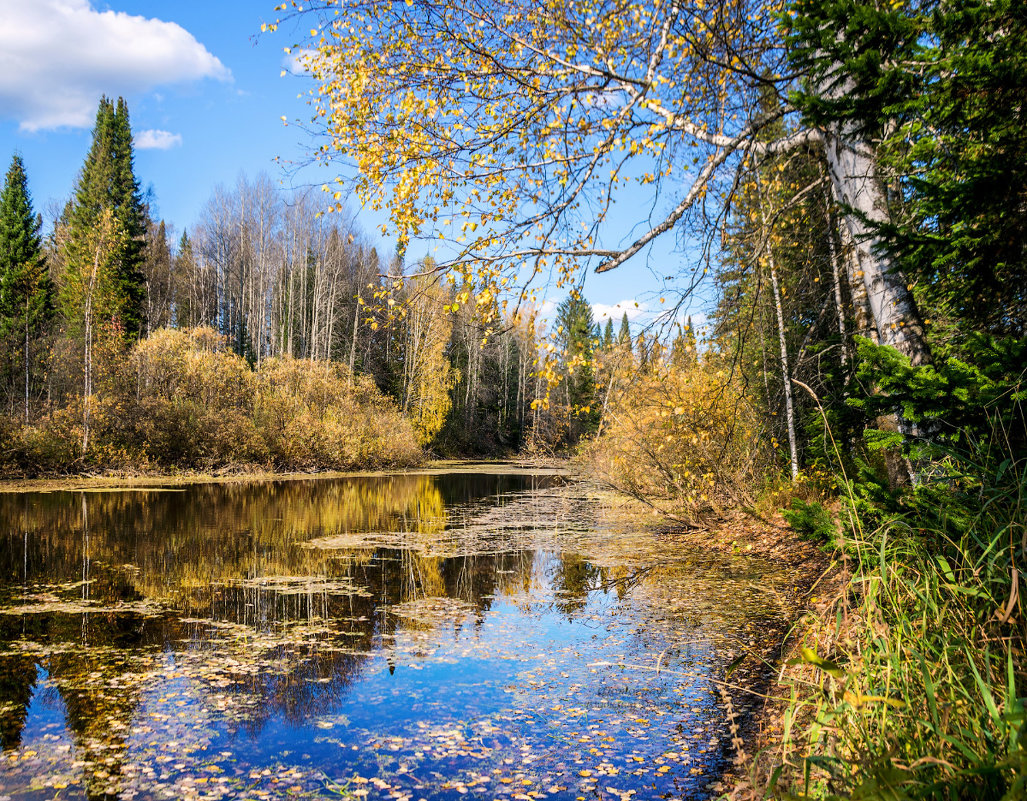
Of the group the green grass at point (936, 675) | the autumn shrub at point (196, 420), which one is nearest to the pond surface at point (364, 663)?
the green grass at point (936, 675)

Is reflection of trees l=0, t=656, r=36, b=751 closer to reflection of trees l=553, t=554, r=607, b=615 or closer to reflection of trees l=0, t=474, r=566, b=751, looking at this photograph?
reflection of trees l=0, t=474, r=566, b=751

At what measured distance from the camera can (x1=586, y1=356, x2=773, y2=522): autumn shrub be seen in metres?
10.9

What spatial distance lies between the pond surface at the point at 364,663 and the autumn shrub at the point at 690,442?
1.22 metres

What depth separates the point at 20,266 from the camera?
1161 inches

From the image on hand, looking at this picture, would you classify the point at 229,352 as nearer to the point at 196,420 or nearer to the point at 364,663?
the point at 196,420

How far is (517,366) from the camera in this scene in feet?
170

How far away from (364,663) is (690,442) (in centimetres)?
739

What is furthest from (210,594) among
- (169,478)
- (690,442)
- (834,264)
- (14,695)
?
(169,478)

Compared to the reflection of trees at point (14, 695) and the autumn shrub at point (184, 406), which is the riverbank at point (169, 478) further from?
the reflection of trees at point (14, 695)

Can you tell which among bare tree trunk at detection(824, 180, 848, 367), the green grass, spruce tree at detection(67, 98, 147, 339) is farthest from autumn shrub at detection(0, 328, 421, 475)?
the green grass

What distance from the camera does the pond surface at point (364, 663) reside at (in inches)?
140

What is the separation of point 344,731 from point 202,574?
5.26m

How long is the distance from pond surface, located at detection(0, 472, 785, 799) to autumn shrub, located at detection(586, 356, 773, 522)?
122cm

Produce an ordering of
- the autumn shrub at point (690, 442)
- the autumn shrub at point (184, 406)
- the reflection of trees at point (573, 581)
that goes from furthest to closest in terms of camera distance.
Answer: the autumn shrub at point (184, 406) < the autumn shrub at point (690, 442) < the reflection of trees at point (573, 581)
